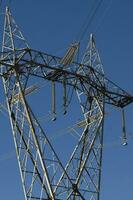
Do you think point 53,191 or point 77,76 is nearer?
point 53,191

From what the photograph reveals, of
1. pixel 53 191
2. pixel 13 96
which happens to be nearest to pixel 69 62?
pixel 13 96

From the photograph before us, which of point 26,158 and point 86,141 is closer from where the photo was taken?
point 26,158

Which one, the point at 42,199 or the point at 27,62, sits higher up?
the point at 27,62

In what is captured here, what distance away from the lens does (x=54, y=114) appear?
4266 cm

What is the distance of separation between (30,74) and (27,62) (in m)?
0.69

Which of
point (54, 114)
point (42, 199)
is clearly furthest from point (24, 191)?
point (54, 114)

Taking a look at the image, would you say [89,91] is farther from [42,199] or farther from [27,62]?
[42,199]

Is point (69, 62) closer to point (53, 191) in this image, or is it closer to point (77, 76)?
point (77, 76)

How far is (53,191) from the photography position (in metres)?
39.2

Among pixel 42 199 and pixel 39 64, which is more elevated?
pixel 39 64

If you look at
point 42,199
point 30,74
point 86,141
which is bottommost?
point 42,199

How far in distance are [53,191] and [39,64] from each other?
7148mm

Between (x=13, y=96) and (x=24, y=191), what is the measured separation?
548 cm

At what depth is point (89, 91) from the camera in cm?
4403
